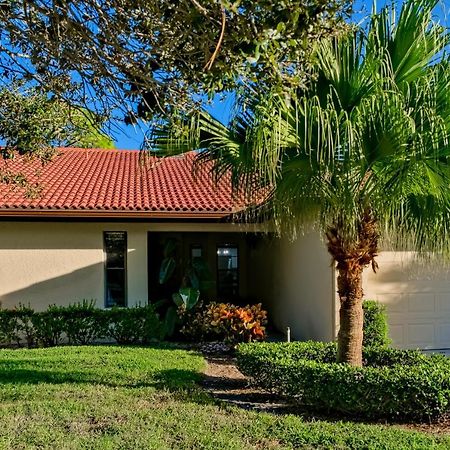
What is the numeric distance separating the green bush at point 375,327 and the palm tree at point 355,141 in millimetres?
3628

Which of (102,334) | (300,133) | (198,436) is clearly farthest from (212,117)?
(102,334)

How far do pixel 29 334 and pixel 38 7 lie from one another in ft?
30.9

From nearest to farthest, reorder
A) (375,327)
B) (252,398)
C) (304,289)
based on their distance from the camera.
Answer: (252,398)
(375,327)
(304,289)

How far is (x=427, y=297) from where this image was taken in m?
12.2

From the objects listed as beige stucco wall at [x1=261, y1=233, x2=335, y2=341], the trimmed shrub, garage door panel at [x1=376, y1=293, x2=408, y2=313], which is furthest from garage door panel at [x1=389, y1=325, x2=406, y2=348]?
the trimmed shrub

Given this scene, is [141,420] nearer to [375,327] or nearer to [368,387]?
[368,387]

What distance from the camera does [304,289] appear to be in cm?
1329

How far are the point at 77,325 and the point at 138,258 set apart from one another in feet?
7.50

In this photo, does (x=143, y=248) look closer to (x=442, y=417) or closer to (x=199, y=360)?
(x=199, y=360)

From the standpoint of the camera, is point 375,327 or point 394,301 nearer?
point 375,327

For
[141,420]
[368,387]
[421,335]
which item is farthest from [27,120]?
[421,335]

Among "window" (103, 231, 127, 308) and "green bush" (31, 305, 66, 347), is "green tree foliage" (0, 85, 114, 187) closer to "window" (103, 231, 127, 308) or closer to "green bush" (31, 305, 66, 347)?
"green bush" (31, 305, 66, 347)

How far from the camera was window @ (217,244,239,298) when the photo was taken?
18531mm

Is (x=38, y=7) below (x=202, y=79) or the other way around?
the other way around
